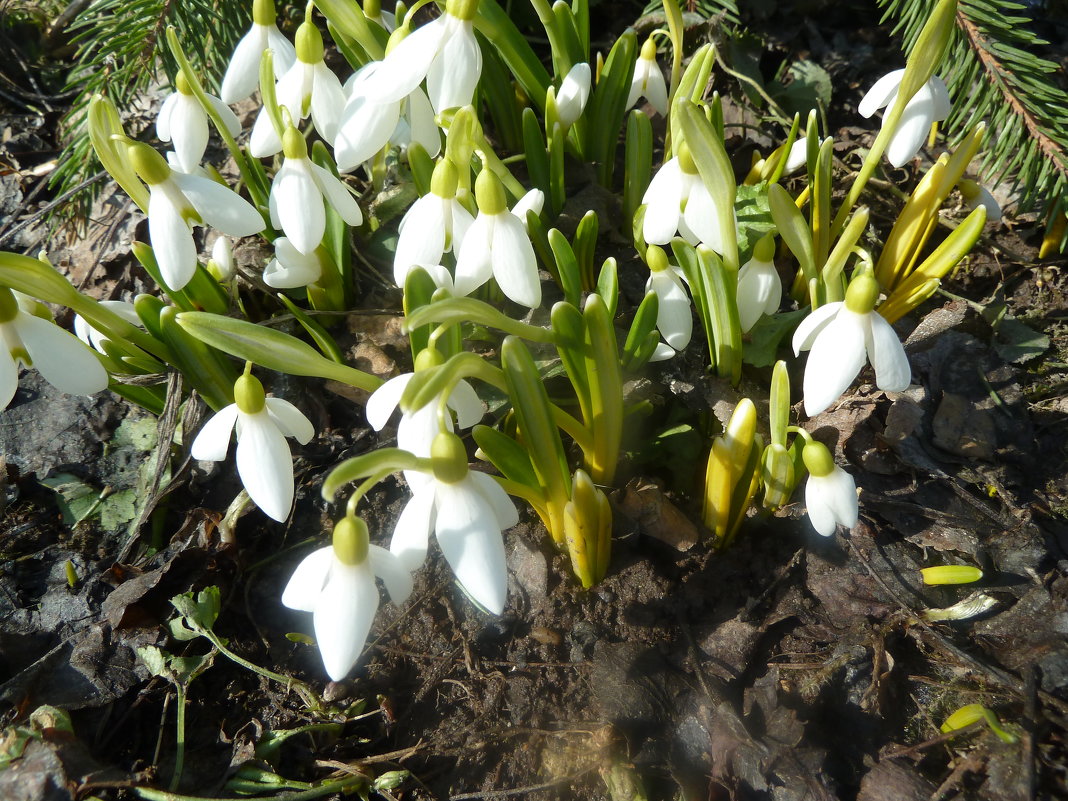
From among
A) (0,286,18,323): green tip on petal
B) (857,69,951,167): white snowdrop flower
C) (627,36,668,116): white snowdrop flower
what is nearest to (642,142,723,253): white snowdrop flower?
(857,69,951,167): white snowdrop flower

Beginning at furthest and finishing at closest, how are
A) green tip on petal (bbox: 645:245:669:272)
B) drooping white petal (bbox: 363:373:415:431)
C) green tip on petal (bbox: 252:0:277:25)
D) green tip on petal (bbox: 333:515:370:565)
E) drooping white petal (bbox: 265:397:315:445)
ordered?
green tip on petal (bbox: 252:0:277:25), green tip on petal (bbox: 645:245:669:272), drooping white petal (bbox: 265:397:315:445), drooping white petal (bbox: 363:373:415:431), green tip on petal (bbox: 333:515:370:565)

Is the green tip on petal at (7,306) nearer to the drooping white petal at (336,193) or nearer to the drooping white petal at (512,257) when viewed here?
the drooping white petal at (336,193)

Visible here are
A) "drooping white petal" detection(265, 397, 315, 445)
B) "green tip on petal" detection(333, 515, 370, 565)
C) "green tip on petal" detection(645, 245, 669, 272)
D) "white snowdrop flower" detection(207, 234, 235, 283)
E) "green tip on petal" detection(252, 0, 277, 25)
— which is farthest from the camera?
"white snowdrop flower" detection(207, 234, 235, 283)

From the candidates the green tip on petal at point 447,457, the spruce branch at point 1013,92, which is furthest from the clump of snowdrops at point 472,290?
the spruce branch at point 1013,92

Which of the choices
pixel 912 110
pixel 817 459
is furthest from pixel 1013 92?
pixel 817 459

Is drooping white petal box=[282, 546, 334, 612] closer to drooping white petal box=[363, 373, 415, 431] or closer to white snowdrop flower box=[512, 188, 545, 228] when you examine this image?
drooping white petal box=[363, 373, 415, 431]

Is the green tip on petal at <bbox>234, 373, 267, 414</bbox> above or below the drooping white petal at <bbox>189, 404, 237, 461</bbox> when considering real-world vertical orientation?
above

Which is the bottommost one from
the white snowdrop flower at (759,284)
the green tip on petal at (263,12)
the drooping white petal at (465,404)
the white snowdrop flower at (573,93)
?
the white snowdrop flower at (759,284)

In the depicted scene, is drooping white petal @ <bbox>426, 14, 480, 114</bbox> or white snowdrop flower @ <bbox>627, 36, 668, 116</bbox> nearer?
drooping white petal @ <bbox>426, 14, 480, 114</bbox>

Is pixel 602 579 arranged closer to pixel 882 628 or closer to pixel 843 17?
pixel 882 628
